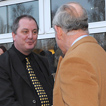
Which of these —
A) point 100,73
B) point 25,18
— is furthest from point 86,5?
point 100,73

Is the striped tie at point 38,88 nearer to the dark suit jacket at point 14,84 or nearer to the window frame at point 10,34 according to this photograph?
the dark suit jacket at point 14,84

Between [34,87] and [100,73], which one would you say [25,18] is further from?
[100,73]

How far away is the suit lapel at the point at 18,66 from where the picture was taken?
2275 millimetres

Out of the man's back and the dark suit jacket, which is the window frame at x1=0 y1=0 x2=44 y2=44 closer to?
the dark suit jacket

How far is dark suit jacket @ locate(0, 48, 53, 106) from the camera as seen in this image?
2119mm

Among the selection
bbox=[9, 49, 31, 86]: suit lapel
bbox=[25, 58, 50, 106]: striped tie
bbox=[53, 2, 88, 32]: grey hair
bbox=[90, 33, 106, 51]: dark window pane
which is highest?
bbox=[53, 2, 88, 32]: grey hair

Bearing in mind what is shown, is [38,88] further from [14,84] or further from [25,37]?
[25,37]

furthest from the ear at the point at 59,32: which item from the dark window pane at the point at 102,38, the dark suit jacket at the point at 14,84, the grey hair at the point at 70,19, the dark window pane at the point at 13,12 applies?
the dark window pane at the point at 13,12

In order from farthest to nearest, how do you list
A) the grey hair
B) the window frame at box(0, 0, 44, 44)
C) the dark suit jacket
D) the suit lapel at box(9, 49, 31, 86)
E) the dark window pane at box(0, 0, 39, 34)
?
the dark window pane at box(0, 0, 39, 34), the window frame at box(0, 0, 44, 44), the suit lapel at box(9, 49, 31, 86), the dark suit jacket, the grey hair

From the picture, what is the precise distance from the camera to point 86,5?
358 centimetres

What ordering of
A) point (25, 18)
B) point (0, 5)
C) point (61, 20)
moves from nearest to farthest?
point (61, 20) < point (25, 18) < point (0, 5)

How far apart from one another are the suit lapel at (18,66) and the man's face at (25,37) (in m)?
0.11

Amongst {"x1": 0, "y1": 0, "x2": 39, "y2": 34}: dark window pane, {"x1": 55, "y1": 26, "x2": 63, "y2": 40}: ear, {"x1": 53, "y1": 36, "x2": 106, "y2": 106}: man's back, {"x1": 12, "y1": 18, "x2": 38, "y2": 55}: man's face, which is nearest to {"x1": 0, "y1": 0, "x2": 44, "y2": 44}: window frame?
{"x1": 0, "y1": 0, "x2": 39, "y2": 34}: dark window pane

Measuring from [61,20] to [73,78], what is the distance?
434mm
